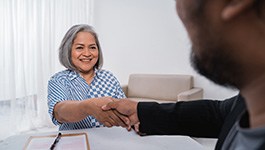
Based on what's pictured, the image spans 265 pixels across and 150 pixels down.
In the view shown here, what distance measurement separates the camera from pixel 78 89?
1674mm

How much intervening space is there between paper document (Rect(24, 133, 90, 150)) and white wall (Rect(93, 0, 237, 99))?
299 cm

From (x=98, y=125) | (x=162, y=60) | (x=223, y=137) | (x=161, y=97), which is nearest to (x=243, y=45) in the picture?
(x=223, y=137)

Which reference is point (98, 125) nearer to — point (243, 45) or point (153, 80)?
point (243, 45)

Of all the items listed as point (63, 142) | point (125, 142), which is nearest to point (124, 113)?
point (125, 142)

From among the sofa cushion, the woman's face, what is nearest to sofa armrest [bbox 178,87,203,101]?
the sofa cushion

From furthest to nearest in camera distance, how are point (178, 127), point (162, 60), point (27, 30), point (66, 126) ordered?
point (162, 60) → point (27, 30) → point (66, 126) → point (178, 127)

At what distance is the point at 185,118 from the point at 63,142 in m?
0.52

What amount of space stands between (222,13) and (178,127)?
0.69 metres

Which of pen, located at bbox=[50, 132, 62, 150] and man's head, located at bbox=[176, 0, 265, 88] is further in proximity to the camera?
pen, located at bbox=[50, 132, 62, 150]

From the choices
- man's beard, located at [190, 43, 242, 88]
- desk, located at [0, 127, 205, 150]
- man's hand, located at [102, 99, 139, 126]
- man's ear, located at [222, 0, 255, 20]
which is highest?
man's ear, located at [222, 0, 255, 20]

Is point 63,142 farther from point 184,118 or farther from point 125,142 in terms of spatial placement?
point 184,118

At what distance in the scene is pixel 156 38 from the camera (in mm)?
4215

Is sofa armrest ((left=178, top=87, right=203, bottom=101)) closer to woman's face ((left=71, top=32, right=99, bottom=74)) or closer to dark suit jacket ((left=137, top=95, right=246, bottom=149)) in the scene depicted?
woman's face ((left=71, top=32, right=99, bottom=74))

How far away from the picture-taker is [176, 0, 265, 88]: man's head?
17.0 inches
